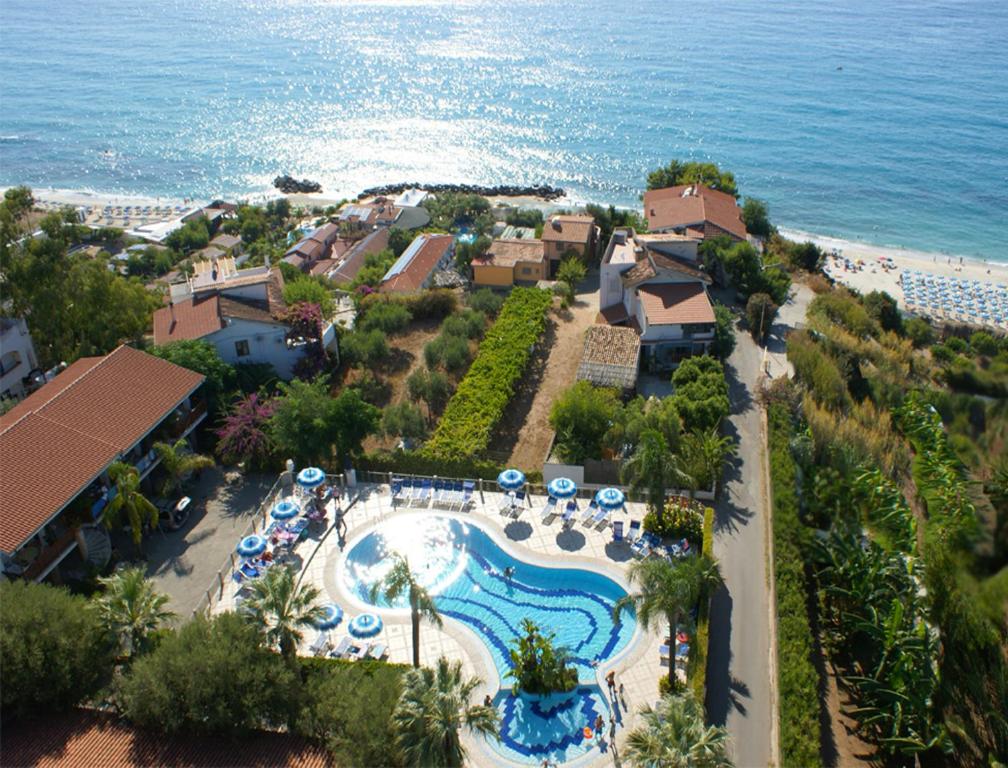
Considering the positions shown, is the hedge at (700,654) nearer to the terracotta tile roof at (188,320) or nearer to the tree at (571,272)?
the terracotta tile roof at (188,320)

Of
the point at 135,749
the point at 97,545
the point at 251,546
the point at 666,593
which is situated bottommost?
the point at 97,545

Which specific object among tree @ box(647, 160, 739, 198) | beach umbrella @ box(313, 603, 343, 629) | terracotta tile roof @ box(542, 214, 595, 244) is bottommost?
beach umbrella @ box(313, 603, 343, 629)

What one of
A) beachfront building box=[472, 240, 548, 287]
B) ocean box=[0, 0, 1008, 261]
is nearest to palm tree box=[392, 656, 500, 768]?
beachfront building box=[472, 240, 548, 287]

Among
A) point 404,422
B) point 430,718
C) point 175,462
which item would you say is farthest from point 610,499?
point 175,462

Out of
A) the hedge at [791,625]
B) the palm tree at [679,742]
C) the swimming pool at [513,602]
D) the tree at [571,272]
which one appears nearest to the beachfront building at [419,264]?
the tree at [571,272]

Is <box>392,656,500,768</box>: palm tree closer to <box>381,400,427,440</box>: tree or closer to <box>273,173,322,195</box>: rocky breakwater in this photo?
<box>381,400,427,440</box>: tree

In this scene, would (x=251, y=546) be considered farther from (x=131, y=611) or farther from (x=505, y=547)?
(x=505, y=547)

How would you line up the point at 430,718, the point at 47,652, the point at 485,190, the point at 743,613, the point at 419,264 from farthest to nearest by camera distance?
the point at 485,190, the point at 419,264, the point at 743,613, the point at 47,652, the point at 430,718
